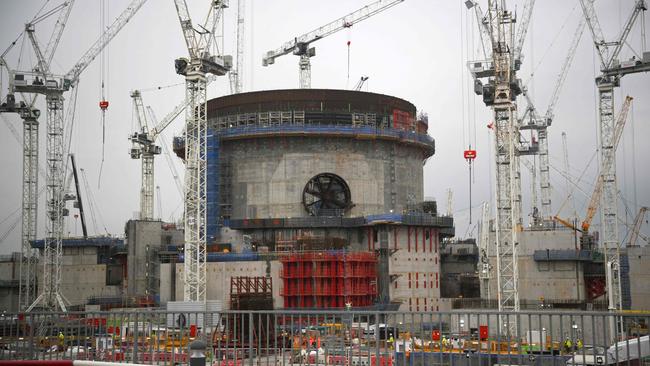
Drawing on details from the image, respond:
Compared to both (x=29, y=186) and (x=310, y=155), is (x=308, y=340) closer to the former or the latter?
(x=310, y=155)

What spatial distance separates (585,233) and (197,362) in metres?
93.0

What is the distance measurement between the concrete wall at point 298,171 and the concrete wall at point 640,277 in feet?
101

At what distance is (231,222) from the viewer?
3826 inches

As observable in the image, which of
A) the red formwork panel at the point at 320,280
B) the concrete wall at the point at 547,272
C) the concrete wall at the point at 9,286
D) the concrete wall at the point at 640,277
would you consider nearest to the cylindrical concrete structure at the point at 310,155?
the red formwork panel at the point at 320,280

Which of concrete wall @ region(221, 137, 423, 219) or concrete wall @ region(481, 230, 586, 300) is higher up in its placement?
concrete wall @ region(221, 137, 423, 219)

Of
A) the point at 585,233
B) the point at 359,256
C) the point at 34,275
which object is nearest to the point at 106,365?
the point at 359,256

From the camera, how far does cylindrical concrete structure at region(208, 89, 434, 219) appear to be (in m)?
99.2

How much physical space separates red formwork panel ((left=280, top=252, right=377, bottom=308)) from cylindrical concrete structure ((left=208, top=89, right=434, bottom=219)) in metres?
11.1

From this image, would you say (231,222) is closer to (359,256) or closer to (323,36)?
(359,256)

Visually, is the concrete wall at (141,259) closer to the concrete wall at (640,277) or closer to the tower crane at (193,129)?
the tower crane at (193,129)

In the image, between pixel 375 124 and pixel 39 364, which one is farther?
pixel 375 124

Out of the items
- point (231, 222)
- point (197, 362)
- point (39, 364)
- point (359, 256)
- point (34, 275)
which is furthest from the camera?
point (34, 275)

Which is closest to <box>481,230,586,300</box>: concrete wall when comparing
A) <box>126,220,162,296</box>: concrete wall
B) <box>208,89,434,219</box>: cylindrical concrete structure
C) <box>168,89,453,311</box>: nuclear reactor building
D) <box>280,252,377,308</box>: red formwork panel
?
<box>168,89,453,311</box>: nuclear reactor building

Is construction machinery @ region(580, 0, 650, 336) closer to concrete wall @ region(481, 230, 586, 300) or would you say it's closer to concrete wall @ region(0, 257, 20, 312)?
concrete wall @ region(481, 230, 586, 300)
